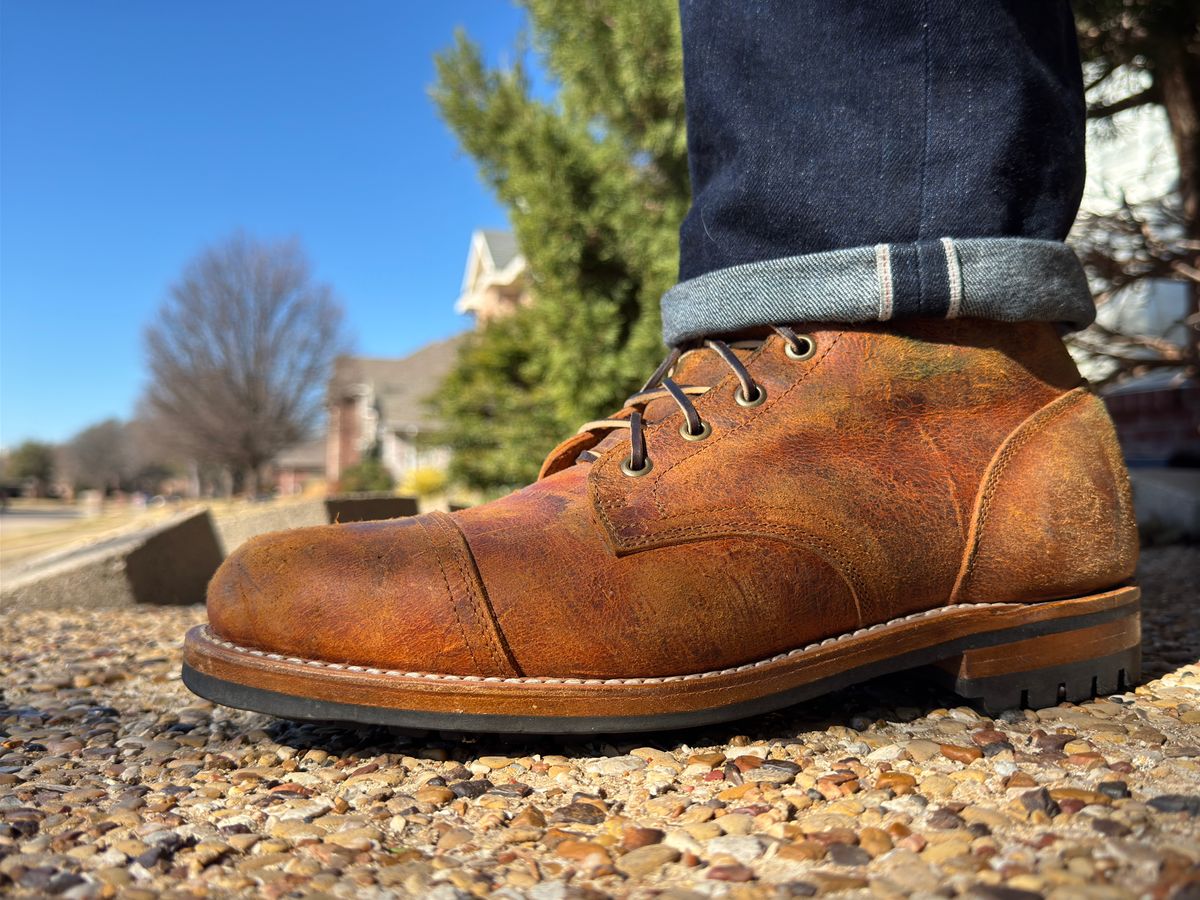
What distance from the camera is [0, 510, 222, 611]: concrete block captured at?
3.11 metres

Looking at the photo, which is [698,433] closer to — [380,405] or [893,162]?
[893,162]

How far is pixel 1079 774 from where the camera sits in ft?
Answer: 3.16

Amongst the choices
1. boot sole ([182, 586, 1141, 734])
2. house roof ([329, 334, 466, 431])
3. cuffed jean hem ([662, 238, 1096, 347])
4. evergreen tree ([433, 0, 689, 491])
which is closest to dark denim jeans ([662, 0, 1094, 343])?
cuffed jean hem ([662, 238, 1096, 347])

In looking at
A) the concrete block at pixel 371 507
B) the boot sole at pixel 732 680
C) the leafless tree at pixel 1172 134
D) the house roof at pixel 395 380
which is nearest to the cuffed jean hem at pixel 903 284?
the boot sole at pixel 732 680

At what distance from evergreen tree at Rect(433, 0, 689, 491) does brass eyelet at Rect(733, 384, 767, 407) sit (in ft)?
13.7

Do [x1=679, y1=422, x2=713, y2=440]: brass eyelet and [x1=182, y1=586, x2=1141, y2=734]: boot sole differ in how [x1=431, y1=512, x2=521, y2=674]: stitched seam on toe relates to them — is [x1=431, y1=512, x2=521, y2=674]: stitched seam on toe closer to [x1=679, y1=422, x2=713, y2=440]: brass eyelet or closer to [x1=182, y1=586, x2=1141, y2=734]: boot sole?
[x1=182, y1=586, x2=1141, y2=734]: boot sole

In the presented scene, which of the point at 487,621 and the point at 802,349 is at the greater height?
the point at 802,349

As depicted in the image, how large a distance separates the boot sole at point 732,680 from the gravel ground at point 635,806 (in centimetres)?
5

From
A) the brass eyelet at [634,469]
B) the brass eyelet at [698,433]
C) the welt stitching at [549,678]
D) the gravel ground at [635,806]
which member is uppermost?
the brass eyelet at [698,433]

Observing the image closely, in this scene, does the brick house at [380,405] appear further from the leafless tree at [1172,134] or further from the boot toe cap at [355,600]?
the boot toe cap at [355,600]

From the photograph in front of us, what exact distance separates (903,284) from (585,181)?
18.1 feet

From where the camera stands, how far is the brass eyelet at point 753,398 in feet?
3.85

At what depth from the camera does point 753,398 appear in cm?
118

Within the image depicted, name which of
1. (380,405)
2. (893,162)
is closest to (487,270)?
(380,405)
